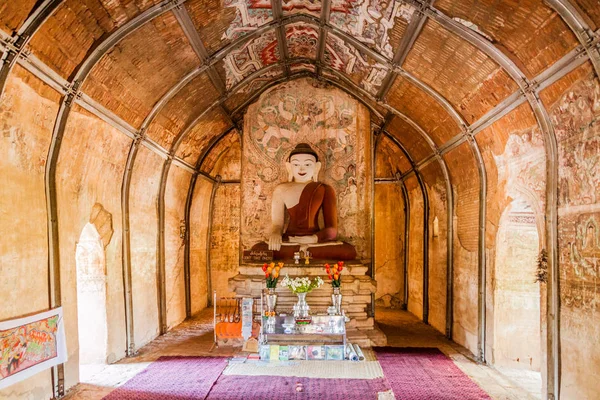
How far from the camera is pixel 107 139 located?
6473 millimetres

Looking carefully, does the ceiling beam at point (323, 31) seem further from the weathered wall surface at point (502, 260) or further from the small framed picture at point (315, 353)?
the small framed picture at point (315, 353)

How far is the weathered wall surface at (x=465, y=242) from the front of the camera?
24.6 ft

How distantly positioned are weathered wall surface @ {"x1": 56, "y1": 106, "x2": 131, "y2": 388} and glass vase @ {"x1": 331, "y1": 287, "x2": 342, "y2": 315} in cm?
325

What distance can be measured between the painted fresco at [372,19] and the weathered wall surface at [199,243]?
18.1ft

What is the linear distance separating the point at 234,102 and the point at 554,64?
6364 mm

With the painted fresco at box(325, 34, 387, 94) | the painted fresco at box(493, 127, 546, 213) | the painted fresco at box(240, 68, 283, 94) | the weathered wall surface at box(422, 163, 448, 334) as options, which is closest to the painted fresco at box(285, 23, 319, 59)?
the painted fresco at box(325, 34, 387, 94)

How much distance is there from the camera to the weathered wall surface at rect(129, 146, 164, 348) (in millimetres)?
7625

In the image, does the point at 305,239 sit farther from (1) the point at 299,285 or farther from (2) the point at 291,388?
(2) the point at 291,388

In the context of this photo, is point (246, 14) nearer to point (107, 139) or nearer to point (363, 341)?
point (107, 139)

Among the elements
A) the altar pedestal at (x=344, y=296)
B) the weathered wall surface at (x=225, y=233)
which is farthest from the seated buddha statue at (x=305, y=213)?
the weathered wall surface at (x=225, y=233)

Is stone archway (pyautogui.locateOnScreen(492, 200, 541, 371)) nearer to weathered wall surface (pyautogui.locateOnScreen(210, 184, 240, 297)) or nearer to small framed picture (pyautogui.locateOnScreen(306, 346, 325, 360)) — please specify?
small framed picture (pyautogui.locateOnScreen(306, 346, 325, 360))

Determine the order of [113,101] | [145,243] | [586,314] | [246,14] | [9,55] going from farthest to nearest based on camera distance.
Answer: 1. [145,243]
2. [246,14]
3. [113,101]
4. [586,314]
5. [9,55]

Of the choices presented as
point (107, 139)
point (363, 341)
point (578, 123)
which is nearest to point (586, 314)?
point (578, 123)

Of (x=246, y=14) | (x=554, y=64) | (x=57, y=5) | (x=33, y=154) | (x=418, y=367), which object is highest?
(x=246, y=14)
